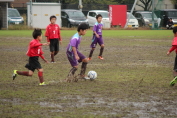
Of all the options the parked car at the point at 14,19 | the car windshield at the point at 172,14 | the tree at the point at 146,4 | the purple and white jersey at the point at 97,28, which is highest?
the tree at the point at 146,4

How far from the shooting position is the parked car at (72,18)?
39.7 meters

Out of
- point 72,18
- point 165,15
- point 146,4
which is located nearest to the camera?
point 72,18

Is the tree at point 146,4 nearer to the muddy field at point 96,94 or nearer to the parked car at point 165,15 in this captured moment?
the parked car at point 165,15

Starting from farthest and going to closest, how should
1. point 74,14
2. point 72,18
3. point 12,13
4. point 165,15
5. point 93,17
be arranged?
point 165,15, point 12,13, point 93,17, point 74,14, point 72,18

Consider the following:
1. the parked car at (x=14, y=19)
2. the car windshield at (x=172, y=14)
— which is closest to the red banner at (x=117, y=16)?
the car windshield at (x=172, y=14)

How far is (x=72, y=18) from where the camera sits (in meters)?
40.1

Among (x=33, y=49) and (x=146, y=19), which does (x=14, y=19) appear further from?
(x=33, y=49)

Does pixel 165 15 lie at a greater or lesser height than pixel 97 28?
greater

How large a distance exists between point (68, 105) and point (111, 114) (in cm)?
99

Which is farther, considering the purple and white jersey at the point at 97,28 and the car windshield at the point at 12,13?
the car windshield at the point at 12,13

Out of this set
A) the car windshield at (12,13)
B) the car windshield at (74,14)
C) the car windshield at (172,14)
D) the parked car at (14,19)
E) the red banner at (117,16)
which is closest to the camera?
the parked car at (14,19)

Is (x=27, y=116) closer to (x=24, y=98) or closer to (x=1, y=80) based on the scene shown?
(x=24, y=98)

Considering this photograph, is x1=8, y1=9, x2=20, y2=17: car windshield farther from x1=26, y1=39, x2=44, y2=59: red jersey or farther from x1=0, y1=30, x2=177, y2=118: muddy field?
x1=26, y1=39, x2=44, y2=59: red jersey

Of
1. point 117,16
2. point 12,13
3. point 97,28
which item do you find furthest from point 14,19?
point 97,28
